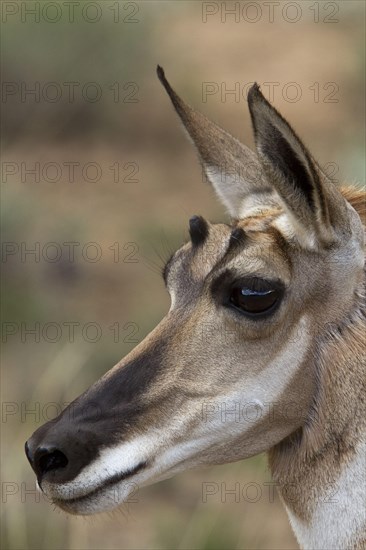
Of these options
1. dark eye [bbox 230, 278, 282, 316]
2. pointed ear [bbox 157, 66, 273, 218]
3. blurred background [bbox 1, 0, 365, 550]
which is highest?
pointed ear [bbox 157, 66, 273, 218]

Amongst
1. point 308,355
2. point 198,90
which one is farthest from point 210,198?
point 308,355

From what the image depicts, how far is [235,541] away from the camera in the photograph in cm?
845

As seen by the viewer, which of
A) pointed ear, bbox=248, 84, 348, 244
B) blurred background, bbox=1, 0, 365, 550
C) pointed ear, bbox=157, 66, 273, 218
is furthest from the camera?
blurred background, bbox=1, 0, 365, 550

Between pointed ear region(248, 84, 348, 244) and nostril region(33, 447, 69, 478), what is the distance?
1295 millimetres

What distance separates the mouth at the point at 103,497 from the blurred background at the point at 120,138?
259 inches

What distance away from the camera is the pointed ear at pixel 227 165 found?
18.3ft

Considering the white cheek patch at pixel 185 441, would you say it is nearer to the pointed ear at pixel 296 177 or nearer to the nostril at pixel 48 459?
the nostril at pixel 48 459

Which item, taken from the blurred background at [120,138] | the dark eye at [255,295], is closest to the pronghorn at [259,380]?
the dark eye at [255,295]

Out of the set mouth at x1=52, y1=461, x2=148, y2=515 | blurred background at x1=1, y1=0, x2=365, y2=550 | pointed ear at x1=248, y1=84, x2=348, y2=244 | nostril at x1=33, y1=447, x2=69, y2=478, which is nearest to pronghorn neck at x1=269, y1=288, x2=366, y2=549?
pointed ear at x1=248, y1=84, x2=348, y2=244

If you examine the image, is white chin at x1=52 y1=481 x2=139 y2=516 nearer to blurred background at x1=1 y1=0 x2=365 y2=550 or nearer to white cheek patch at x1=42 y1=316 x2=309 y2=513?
white cheek patch at x1=42 y1=316 x2=309 y2=513

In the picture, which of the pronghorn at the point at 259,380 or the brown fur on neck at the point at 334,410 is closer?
the pronghorn at the point at 259,380

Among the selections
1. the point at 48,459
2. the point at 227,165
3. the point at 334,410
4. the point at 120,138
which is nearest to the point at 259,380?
the point at 334,410

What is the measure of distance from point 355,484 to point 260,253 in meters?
1.00

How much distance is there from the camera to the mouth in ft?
15.3
